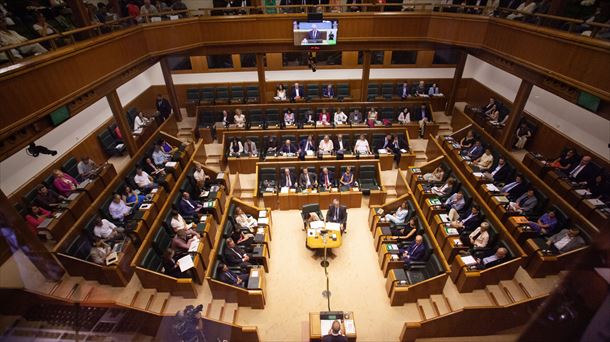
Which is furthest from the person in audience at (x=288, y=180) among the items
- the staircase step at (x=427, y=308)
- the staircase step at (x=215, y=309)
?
the staircase step at (x=427, y=308)

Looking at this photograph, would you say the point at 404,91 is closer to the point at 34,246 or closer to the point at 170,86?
the point at 170,86

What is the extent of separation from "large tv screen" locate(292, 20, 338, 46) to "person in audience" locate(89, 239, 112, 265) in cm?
778

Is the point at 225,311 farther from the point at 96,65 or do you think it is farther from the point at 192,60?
the point at 192,60

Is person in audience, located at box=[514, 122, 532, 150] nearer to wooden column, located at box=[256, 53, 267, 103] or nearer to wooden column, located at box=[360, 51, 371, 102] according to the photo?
wooden column, located at box=[360, 51, 371, 102]

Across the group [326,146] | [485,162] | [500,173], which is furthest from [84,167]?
[500,173]

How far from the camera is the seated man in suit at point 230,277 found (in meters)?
5.85

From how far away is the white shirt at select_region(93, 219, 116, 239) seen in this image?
6.25 m

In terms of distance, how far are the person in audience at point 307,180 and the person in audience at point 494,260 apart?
162 inches

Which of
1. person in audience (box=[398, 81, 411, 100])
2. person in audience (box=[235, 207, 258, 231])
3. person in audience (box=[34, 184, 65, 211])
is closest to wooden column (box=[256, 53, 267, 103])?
person in audience (box=[398, 81, 411, 100])

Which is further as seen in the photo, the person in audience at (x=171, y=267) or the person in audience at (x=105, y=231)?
the person in audience at (x=105, y=231)

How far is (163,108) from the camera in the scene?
36.2 feet

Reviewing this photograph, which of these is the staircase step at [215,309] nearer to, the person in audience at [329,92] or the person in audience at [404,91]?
the person in audience at [329,92]

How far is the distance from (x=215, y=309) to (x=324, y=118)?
22.9ft

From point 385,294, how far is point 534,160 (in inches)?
208
